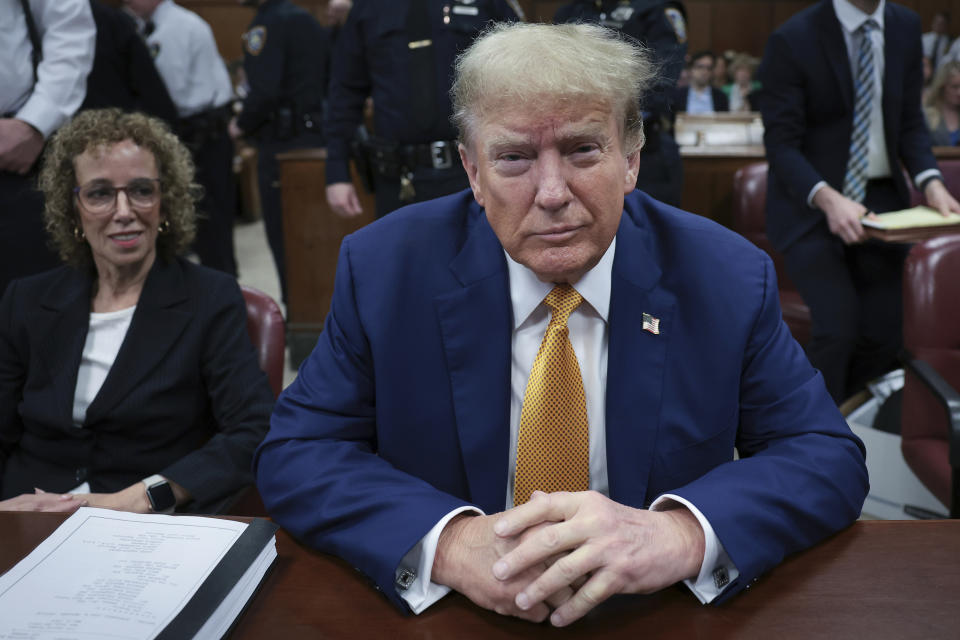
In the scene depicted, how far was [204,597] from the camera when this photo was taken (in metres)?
1.02

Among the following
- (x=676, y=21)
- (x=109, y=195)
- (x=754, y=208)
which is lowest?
(x=754, y=208)

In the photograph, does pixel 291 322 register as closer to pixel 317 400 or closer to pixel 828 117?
pixel 828 117

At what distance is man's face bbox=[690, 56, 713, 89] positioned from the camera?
9375 mm

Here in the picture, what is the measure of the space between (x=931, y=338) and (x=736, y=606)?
1516 millimetres

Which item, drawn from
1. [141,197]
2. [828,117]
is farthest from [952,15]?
[141,197]

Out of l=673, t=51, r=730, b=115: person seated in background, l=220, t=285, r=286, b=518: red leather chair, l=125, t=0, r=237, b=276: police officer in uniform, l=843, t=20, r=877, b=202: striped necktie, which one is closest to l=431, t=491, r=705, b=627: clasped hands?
l=220, t=285, r=286, b=518: red leather chair

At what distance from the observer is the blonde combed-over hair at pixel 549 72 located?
1.25 metres

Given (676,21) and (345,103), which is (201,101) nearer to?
(345,103)

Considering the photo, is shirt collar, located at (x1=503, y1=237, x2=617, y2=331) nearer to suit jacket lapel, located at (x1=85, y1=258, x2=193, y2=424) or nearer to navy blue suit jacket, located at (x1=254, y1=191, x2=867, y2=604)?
navy blue suit jacket, located at (x1=254, y1=191, x2=867, y2=604)

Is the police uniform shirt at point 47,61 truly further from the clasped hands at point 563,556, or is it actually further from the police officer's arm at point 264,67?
the police officer's arm at point 264,67

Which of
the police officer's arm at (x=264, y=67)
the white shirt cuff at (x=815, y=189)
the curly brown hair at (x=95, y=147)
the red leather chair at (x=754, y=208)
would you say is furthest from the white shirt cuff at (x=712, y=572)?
the police officer's arm at (x=264, y=67)

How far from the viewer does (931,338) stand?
7.50ft

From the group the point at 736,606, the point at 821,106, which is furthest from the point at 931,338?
the point at 736,606

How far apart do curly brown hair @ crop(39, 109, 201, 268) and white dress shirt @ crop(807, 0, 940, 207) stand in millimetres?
1991
